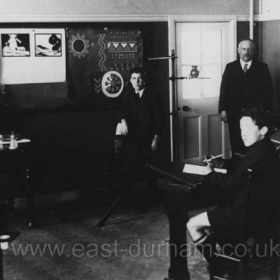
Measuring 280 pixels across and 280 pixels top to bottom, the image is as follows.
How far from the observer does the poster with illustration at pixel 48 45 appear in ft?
22.4

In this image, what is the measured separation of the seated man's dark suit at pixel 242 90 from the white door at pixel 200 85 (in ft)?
1.30

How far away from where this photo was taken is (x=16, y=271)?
15.1 ft

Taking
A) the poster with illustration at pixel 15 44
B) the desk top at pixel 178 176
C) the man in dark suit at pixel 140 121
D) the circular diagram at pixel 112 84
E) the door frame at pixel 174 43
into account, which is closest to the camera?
the desk top at pixel 178 176

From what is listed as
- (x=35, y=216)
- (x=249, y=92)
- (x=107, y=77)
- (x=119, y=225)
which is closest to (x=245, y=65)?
(x=249, y=92)

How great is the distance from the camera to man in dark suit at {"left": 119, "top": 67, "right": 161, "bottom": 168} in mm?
6332

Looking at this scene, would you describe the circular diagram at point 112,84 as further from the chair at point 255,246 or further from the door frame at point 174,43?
the chair at point 255,246

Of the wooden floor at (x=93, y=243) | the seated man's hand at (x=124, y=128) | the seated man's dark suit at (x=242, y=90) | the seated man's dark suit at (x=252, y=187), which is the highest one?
the seated man's dark suit at (x=242, y=90)

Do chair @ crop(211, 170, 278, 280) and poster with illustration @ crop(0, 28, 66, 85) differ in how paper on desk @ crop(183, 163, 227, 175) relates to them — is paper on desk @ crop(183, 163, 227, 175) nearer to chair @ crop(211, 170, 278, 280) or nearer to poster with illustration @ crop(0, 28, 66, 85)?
chair @ crop(211, 170, 278, 280)

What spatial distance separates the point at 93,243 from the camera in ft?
17.4

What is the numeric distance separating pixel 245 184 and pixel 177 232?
681mm

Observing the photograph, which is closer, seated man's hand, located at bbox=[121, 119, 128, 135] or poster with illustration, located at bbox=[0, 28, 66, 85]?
seated man's hand, located at bbox=[121, 119, 128, 135]

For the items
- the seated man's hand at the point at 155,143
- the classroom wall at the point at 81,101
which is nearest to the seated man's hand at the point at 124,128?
the seated man's hand at the point at 155,143

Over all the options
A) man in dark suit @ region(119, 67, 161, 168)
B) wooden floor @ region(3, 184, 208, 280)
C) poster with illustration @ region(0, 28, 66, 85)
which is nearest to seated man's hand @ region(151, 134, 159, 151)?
man in dark suit @ region(119, 67, 161, 168)

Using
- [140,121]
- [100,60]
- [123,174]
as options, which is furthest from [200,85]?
[123,174]
